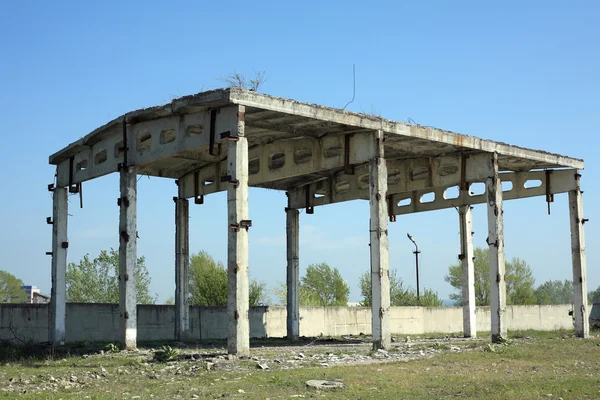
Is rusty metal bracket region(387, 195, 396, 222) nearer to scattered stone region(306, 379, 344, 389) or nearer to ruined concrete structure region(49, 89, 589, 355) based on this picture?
ruined concrete structure region(49, 89, 589, 355)

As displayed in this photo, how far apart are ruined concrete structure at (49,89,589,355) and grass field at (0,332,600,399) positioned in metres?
1.80

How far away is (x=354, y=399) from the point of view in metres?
13.1

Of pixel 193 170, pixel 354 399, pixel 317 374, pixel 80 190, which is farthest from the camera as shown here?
pixel 193 170

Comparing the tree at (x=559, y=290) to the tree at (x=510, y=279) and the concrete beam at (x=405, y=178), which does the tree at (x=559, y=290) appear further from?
the concrete beam at (x=405, y=178)

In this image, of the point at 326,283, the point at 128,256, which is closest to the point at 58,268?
the point at 128,256

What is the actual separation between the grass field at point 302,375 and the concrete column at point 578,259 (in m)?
7.18

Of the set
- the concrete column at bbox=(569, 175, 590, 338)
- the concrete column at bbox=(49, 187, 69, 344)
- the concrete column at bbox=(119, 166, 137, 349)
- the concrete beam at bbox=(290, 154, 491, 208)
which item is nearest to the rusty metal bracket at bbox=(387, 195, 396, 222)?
the concrete beam at bbox=(290, 154, 491, 208)

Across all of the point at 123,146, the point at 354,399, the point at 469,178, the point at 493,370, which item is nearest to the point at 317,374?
the point at 354,399

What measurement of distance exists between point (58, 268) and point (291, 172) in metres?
8.38

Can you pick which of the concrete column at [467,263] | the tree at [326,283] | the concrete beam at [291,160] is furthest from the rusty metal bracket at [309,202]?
the tree at [326,283]

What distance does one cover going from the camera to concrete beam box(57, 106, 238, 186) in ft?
66.4

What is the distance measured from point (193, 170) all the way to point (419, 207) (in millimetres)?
9154

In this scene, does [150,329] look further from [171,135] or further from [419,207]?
[419,207]

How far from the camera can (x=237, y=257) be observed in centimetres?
1856
